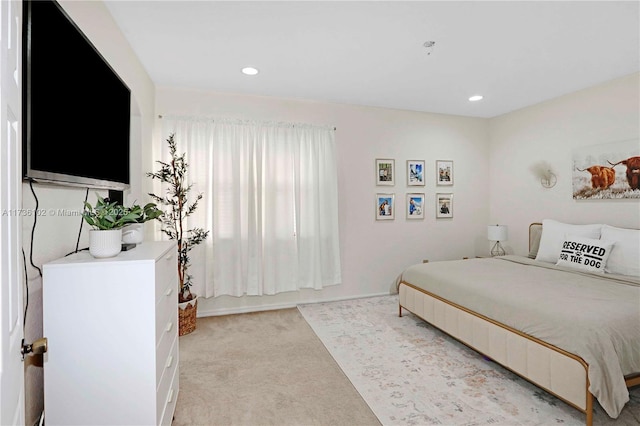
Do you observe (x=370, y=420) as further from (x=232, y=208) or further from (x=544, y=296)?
(x=232, y=208)

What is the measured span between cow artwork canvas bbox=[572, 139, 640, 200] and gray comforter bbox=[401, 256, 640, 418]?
3.63 ft

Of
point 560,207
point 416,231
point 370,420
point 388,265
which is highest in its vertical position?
point 560,207

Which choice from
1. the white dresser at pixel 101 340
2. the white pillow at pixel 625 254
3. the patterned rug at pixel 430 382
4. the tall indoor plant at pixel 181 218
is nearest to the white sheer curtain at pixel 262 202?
the tall indoor plant at pixel 181 218

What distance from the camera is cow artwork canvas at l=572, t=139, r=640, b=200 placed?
3.33 m

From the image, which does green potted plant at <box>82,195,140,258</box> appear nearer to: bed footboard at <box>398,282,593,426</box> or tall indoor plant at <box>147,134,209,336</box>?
tall indoor plant at <box>147,134,209,336</box>

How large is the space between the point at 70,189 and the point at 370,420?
6.99 feet

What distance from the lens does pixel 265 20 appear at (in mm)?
2314

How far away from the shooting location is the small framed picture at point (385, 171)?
175 inches

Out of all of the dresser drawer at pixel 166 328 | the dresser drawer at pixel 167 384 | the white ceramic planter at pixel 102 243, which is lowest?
the dresser drawer at pixel 167 384

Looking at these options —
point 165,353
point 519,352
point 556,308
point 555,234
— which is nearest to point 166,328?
point 165,353

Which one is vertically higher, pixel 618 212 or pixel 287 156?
pixel 287 156

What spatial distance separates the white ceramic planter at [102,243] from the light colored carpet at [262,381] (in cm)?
120

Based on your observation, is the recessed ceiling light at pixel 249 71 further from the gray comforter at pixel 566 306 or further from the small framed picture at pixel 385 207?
the gray comforter at pixel 566 306

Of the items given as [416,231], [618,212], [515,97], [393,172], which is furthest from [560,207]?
[393,172]
